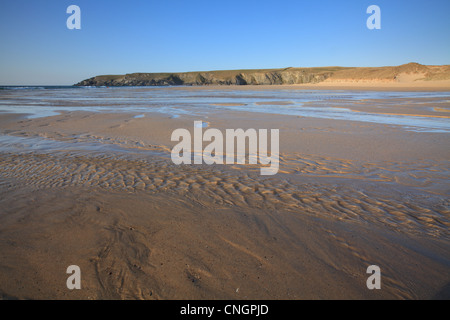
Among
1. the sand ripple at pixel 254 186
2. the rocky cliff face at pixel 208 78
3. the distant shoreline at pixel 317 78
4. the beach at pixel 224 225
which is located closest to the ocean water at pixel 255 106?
the beach at pixel 224 225

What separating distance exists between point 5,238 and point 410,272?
4.24 meters

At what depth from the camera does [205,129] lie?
927 cm

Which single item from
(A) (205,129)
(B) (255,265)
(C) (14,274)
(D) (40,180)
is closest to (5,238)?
(C) (14,274)

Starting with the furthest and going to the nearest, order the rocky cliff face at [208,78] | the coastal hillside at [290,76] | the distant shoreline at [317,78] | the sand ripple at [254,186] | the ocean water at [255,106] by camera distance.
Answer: the rocky cliff face at [208,78]
the coastal hillside at [290,76]
the distant shoreline at [317,78]
the ocean water at [255,106]
the sand ripple at [254,186]

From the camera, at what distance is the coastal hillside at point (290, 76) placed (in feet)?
217

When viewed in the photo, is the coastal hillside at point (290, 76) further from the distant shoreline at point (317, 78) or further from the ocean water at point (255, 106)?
the ocean water at point (255, 106)

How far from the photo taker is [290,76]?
116750 millimetres

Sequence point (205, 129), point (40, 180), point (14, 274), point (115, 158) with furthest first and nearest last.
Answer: point (205, 129) < point (115, 158) < point (40, 180) < point (14, 274)

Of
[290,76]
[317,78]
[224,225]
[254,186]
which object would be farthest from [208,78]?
[224,225]

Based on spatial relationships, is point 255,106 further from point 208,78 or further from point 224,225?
point 208,78

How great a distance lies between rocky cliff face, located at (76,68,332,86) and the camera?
119938 mm

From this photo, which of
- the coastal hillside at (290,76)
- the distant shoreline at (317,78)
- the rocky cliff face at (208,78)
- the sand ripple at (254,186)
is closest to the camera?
the sand ripple at (254,186)

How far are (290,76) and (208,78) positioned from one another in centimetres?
4758
